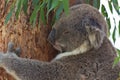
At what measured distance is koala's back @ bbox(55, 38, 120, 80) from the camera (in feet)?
9.95

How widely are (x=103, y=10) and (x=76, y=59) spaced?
81 cm

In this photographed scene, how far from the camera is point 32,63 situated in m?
2.96

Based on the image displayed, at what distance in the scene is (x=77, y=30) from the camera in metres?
3.14

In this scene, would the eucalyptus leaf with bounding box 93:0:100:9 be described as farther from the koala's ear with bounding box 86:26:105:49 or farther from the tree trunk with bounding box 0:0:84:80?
the tree trunk with bounding box 0:0:84:80

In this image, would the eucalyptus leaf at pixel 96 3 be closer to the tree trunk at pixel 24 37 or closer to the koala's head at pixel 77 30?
the koala's head at pixel 77 30

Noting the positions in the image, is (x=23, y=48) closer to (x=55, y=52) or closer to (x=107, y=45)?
(x=55, y=52)

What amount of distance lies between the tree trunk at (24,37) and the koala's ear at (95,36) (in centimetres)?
38

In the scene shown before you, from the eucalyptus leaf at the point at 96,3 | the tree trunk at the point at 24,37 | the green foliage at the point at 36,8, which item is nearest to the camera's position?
the green foliage at the point at 36,8

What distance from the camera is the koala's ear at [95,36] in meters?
2.98

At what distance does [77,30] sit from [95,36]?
215 millimetres

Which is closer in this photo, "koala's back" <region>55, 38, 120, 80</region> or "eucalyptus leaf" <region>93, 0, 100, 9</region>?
"koala's back" <region>55, 38, 120, 80</region>

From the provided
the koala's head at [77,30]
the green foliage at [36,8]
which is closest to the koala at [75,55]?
the koala's head at [77,30]

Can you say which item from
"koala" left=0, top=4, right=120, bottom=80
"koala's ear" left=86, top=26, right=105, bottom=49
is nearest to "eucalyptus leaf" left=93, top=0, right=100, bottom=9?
"koala" left=0, top=4, right=120, bottom=80

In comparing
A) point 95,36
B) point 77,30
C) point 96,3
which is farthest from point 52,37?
point 96,3
